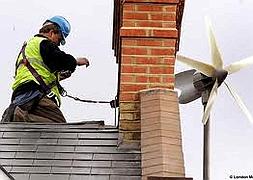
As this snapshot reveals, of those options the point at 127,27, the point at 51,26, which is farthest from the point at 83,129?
the point at 51,26

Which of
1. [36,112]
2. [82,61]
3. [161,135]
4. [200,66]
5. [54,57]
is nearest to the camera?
[161,135]

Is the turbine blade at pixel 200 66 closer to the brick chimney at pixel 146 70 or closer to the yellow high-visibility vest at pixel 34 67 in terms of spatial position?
the brick chimney at pixel 146 70

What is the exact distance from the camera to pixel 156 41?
20.6 ft

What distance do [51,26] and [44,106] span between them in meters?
0.91

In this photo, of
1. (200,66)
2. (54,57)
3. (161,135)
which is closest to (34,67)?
(54,57)

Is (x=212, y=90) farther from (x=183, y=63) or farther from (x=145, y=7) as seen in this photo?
(x=145, y=7)

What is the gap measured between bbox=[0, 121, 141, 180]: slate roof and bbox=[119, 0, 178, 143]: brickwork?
1.00ft

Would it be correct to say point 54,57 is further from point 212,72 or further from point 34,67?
point 212,72

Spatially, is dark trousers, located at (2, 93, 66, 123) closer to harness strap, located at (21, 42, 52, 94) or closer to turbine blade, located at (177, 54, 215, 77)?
harness strap, located at (21, 42, 52, 94)

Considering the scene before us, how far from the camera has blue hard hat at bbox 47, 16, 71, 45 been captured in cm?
755

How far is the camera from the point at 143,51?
20.6 feet

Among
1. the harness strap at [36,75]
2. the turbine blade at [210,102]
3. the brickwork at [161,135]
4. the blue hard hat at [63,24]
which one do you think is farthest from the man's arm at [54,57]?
the turbine blade at [210,102]

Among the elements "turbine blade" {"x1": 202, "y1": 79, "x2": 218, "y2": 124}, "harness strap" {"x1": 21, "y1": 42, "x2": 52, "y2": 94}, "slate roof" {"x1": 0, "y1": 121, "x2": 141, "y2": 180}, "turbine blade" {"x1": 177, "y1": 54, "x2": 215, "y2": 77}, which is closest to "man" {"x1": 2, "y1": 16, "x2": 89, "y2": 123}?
"harness strap" {"x1": 21, "y1": 42, "x2": 52, "y2": 94}

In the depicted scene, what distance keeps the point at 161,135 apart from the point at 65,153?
0.80 metres
